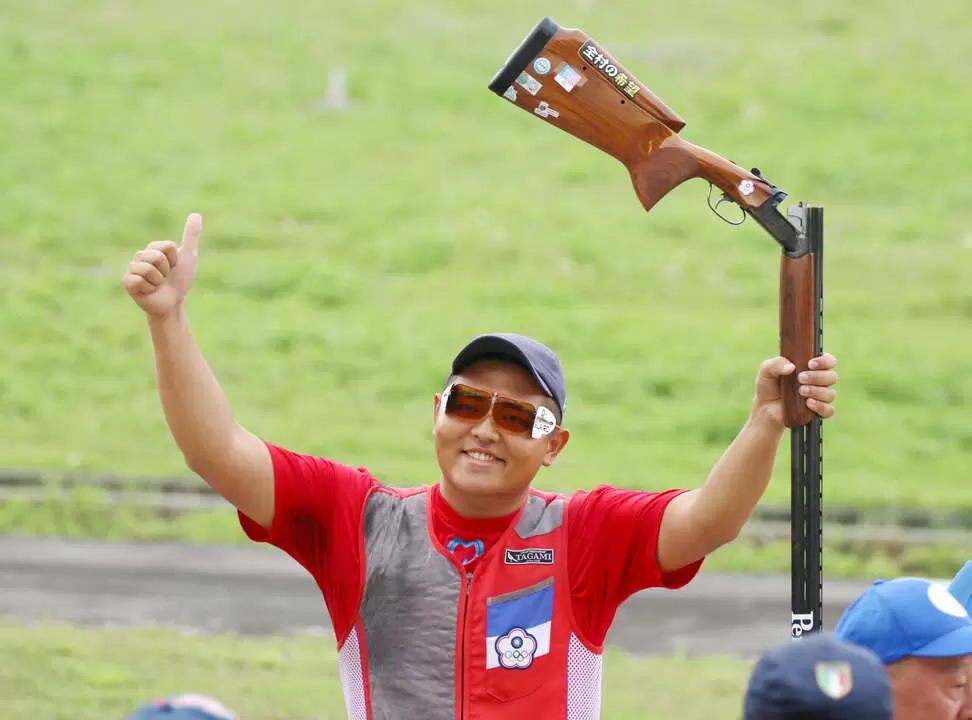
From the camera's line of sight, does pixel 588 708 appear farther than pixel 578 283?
No

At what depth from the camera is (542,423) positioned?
3.95 metres

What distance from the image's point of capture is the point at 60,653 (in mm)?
8570

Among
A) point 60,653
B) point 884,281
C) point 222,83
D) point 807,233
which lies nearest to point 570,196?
point 884,281

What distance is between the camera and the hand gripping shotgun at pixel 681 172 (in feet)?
12.4

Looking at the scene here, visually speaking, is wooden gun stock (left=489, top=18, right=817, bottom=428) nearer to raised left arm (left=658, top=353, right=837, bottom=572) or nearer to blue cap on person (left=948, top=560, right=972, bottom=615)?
raised left arm (left=658, top=353, right=837, bottom=572)

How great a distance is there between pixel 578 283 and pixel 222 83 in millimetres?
6643

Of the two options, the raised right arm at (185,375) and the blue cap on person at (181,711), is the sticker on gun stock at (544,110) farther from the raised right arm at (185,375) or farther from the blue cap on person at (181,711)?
the blue cap on person at (181,711)

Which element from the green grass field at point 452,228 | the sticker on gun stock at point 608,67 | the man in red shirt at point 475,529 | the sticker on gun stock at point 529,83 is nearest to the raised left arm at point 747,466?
the man in red shirt at point 475,529

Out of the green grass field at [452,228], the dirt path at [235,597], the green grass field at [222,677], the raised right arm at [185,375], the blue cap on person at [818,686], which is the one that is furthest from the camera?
the green grass field at [452,228]

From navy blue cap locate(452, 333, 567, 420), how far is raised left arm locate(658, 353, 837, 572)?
15.3 inches

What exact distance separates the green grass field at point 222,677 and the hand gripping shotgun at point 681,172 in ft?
13.2

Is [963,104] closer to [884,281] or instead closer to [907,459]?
[884,281]

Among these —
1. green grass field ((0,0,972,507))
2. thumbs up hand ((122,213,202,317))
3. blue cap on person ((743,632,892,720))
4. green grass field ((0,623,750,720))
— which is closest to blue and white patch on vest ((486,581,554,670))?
thumbs up hand ((122,213,202,317))

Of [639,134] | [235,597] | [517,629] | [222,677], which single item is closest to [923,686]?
[517,629]
